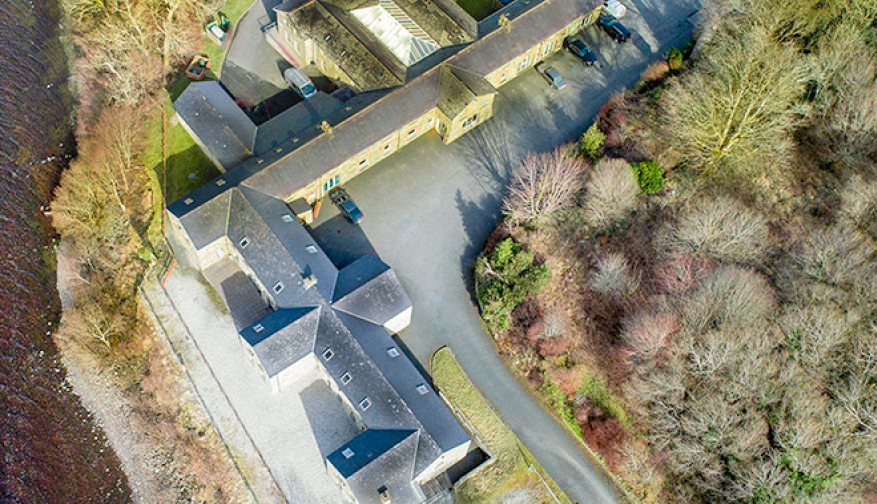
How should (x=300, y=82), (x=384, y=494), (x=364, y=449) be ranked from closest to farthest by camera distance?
(x=384, y=494), (x=364, y=449), (x=300, y=82)

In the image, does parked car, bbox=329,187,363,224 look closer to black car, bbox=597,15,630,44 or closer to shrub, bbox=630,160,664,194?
shrub, bbox=630,160,664,194

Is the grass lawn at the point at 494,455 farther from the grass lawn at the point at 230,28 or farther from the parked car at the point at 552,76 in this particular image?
the grass lawn at the point at 230,28

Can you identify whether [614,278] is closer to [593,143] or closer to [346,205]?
[593,143]

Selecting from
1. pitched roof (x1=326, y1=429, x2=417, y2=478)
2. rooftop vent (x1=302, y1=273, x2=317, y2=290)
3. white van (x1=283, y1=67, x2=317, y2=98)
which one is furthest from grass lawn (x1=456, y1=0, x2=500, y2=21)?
pitched roof (x1=326, y1=429, x2=417, y2=478)

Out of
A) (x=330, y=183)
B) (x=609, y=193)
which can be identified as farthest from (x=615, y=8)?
(x=330, y=183)

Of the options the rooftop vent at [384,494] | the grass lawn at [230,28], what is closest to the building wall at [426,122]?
the grass lawn at [230,28]

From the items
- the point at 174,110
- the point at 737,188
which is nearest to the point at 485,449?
the point at 737,188
